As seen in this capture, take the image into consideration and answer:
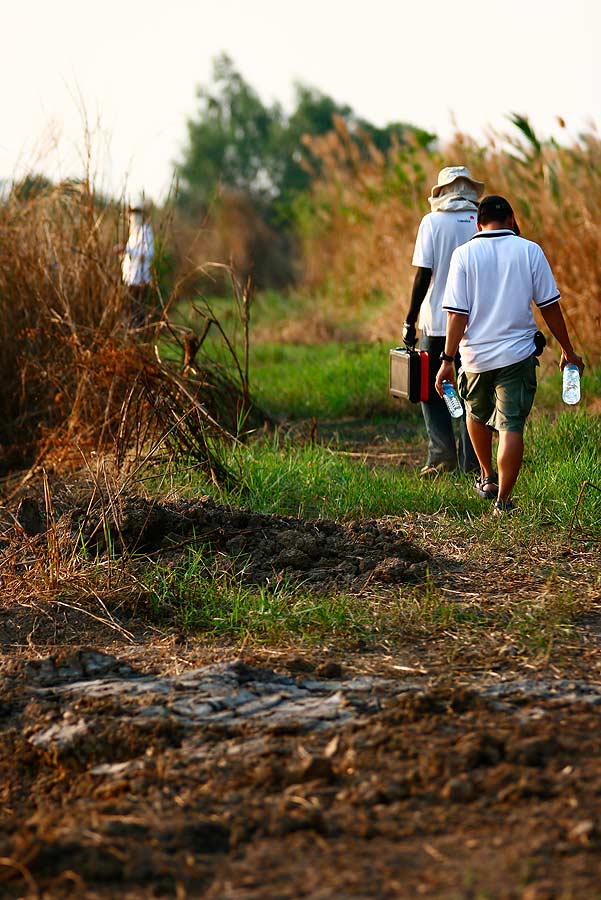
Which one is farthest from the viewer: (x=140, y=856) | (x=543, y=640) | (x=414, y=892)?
(x=543, y=640)

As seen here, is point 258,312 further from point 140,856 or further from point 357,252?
point 140,856

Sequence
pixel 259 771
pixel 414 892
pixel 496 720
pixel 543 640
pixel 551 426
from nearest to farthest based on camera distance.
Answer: pixel 414 892 < pixel 259 771 < pixel 496 720 < pixel 543 640 < pixel 551 426

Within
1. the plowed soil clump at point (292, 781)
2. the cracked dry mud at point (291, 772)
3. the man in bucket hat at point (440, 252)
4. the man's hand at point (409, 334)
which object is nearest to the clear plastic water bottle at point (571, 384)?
the man in bucket hat at point (440, 252)

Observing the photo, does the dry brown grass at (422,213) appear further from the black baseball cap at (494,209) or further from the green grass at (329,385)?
the black baseball cap at (494,209)

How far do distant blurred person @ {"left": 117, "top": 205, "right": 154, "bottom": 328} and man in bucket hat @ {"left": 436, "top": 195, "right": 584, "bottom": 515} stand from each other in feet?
8.20

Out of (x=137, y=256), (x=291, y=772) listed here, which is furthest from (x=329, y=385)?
(x=291, y=772)

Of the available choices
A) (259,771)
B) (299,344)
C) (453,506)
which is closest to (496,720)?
(259,771)

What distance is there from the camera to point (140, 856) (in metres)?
2.50

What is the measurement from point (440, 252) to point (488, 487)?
1.64m

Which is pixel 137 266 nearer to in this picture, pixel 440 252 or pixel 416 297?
pixel 416 297

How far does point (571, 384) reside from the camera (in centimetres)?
558

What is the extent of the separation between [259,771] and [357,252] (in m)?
15.5

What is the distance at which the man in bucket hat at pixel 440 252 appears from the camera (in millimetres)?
6918

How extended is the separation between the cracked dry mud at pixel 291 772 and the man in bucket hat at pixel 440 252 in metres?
3.15
